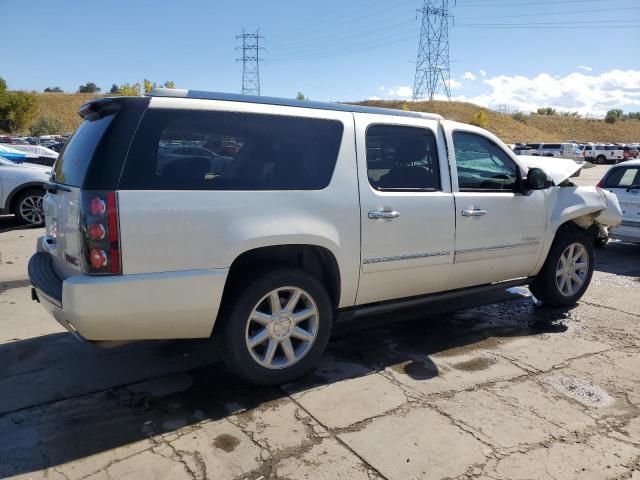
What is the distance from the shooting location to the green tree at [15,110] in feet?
222

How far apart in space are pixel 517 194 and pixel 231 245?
2.89 m

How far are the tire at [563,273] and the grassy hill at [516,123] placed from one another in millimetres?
77201

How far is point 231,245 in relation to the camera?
3.36 m

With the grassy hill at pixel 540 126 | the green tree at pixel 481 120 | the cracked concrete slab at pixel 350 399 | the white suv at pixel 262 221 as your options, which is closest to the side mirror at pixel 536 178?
the white suv at pixel 262 221

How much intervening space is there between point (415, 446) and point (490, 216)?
2.32 meters

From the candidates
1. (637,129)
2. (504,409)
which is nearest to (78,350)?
(504,409)

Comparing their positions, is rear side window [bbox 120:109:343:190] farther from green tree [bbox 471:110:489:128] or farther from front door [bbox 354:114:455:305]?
green tree [bbox 471:110:489:128]

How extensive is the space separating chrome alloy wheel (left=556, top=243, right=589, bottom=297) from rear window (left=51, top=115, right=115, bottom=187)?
14.6 ft

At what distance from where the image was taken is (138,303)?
317 centimetres

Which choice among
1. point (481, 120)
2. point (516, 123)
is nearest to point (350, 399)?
point (481, 120)

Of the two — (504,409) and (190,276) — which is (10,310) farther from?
(504,409)

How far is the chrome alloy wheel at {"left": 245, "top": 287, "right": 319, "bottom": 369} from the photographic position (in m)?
3.66

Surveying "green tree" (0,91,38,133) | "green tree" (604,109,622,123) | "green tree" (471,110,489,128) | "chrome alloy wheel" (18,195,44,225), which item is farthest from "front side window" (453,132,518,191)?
"green tree" (604,109,622,123)

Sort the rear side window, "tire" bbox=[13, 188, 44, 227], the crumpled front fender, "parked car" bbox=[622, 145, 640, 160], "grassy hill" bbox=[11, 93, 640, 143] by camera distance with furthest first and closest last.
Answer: "grassy hill" bbox=[11, 93, 640, 143], "parked car" bbox=[622, 145, 640, 160], "tire" bbox=[13, 188, 44, 227], the crumpled front fender, the rear side window
